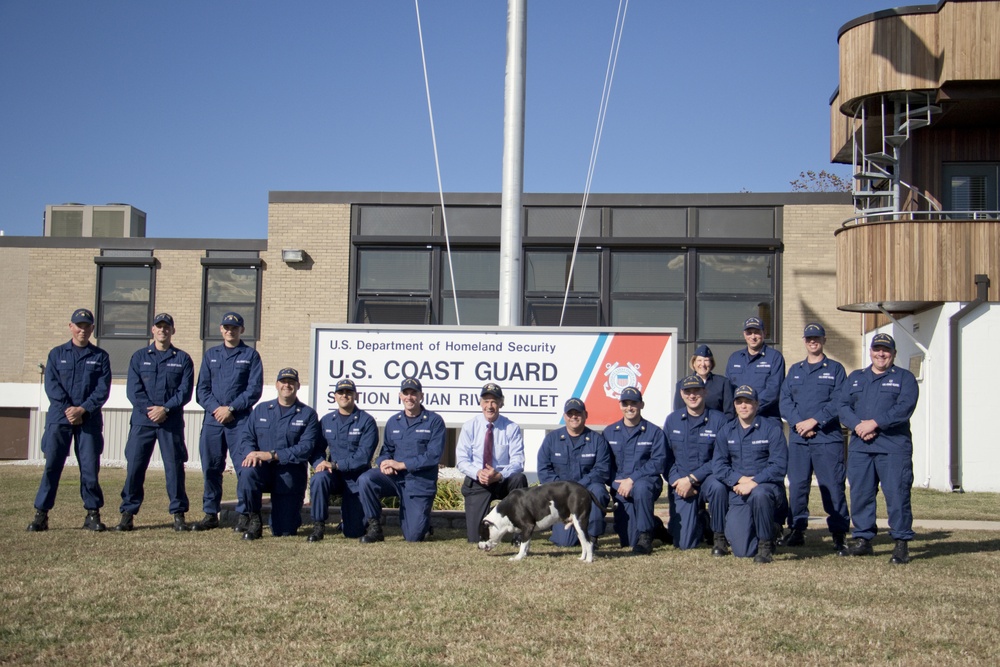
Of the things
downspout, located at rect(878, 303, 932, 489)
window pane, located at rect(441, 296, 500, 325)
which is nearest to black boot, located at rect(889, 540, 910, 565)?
downspout, located at rect(878, 303, 932, 489)

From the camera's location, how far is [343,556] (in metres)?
7.75

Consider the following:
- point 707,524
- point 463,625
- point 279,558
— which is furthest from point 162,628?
point 707,524

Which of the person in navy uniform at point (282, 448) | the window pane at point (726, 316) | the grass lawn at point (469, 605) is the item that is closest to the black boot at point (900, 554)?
the grass lawn at point (469, 605)

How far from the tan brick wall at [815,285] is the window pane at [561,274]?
3.63 metres

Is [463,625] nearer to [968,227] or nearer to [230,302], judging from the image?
[968,227]

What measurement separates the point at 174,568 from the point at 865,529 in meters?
5.30

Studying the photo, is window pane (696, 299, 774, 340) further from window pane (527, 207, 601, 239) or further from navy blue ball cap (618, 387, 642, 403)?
navy blue ball cap (618, 387, 642, 403)

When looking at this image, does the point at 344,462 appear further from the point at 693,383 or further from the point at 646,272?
the point at 646,272

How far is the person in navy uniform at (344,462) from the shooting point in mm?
8789

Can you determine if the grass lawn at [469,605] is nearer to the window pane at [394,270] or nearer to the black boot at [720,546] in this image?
the black boot at [720,546]

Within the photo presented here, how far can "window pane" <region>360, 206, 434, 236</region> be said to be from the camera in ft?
65.0

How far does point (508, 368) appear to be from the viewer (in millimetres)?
11305

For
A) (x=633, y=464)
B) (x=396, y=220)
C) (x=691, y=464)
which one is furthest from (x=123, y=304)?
(x=691, y=464)

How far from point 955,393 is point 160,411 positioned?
1195cm
